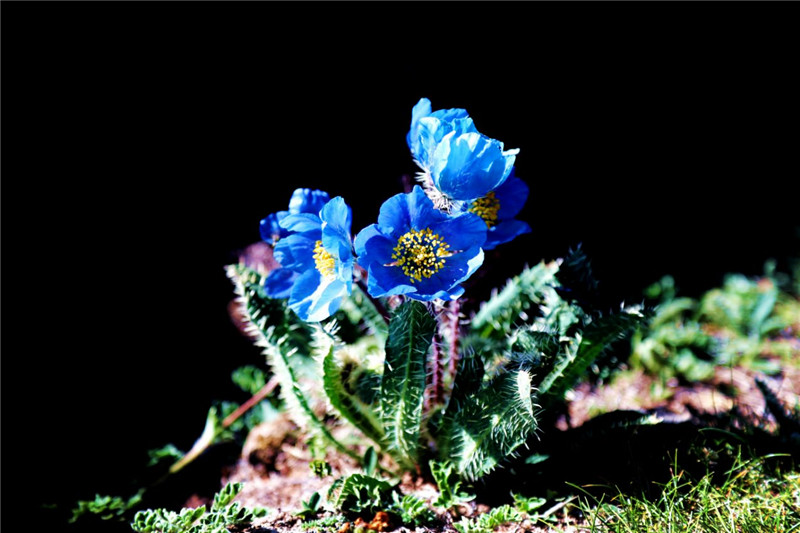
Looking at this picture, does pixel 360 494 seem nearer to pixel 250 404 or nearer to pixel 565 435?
pixel 565 435

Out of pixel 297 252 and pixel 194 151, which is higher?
pixel 194 151

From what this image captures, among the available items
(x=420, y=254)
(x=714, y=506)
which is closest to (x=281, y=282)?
(x=420, y=254)

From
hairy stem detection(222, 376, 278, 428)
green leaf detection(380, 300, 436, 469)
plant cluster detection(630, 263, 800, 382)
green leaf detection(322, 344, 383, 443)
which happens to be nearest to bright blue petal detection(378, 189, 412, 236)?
green leaf detection(380, 300, 436, 469)

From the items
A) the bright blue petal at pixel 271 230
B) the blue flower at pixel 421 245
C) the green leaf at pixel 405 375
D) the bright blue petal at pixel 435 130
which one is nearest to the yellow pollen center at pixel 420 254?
the blue flower at pixel 421 245

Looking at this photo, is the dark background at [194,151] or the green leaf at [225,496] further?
the dark background at [194,151]

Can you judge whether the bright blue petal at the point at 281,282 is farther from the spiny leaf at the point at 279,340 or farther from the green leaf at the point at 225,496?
the green leaf at the point at 225,496

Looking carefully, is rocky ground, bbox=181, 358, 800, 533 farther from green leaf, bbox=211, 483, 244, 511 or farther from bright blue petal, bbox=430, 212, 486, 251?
bright blue petal, bbox=430, 212, 486, 251
